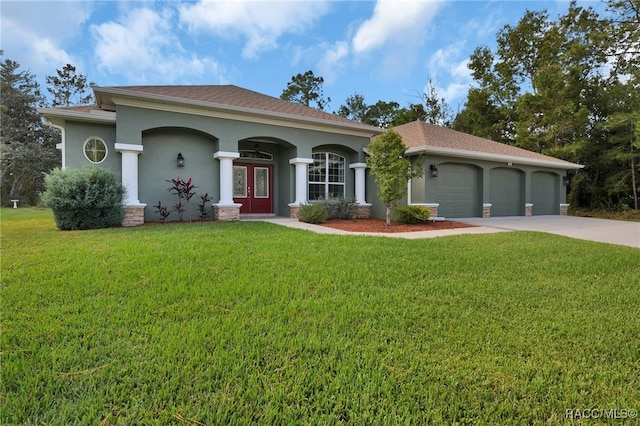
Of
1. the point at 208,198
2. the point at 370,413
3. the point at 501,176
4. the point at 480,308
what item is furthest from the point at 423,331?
the point at 501,176

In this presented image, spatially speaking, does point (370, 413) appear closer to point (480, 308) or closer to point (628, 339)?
point (480, 308)

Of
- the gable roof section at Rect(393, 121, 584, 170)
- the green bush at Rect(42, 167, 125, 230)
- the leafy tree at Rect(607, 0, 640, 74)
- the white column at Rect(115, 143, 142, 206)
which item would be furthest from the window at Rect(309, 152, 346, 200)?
the leafy tree at Rect(607, 0, 640, 74)

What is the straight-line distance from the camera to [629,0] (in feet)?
56.0

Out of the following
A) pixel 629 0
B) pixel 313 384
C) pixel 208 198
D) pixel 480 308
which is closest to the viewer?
pixel 313 384

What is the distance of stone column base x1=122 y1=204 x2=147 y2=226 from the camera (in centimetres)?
908

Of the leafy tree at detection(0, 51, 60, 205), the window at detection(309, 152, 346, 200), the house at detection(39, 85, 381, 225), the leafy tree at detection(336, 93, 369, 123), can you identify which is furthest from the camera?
the leafy tree at detection(336, 93, 369, 123)

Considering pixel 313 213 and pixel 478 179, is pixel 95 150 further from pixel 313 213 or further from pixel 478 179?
pixel 478 179

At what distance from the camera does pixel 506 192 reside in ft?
47.5

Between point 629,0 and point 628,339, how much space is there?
23.9m

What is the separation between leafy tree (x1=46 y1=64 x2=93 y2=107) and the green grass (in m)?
35.2

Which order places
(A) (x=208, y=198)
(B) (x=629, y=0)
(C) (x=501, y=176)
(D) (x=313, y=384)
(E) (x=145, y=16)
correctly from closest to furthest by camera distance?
(D) (x=313, y=384) → (E) (x=145, y=16) → (A) (x=208, y=198) → (C) (x=501, y=176) → (B) (x=629, y=0)

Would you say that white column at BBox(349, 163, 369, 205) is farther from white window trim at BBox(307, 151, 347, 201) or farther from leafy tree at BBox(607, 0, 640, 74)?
leafy tree at BBox(607, 0, 640, 74)

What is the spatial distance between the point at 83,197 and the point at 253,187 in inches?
227

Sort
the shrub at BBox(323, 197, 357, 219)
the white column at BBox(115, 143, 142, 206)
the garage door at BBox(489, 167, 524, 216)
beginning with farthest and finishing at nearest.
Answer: the garage door at BBox(489, 167, 524, 216) → the shrub at BBox(323, 197, 357, 219) → the white column at BBox(115, 143, 142, 206)
